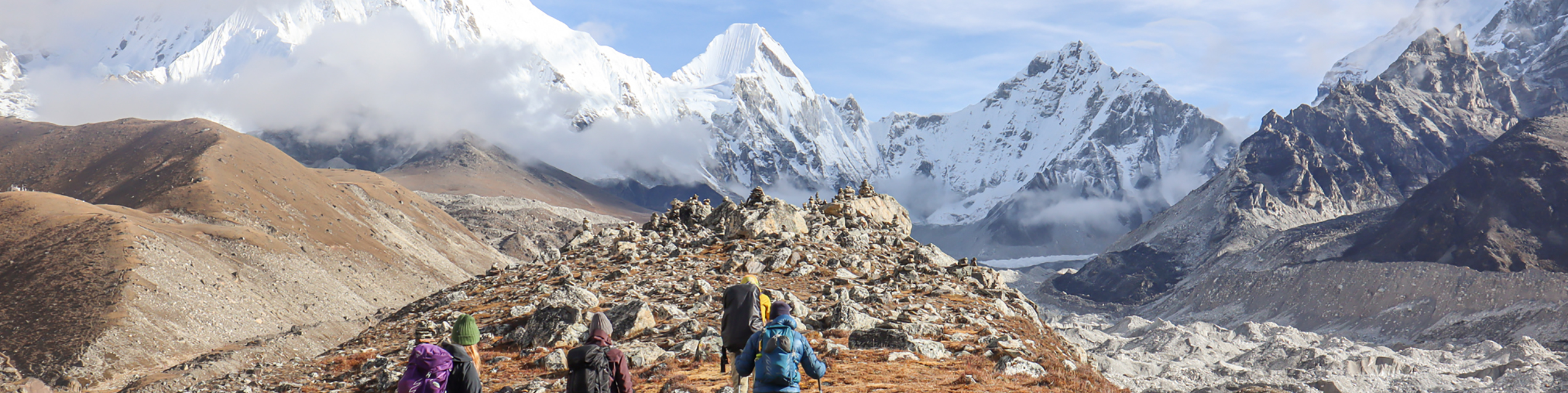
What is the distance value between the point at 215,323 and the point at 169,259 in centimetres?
1406

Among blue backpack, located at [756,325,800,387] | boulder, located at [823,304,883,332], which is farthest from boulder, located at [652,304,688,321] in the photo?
blue backpack, located at [756,325,800,387]

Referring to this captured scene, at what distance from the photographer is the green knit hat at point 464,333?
1438 centimetres

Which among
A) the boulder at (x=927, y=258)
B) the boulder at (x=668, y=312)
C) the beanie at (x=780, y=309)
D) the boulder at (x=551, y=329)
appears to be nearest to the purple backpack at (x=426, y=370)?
the beanie at (x=780, y=309)

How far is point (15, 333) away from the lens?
77562 mm

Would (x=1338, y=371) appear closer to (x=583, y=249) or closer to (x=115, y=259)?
(x=583, y=249)

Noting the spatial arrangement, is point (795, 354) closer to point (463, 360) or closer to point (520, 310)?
point (463, 360)

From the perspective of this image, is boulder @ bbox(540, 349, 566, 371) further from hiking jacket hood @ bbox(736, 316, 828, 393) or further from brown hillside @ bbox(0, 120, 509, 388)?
brown hillside @ bbox(0, 120, 509, 388)

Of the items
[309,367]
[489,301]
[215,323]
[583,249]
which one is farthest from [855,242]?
[215,323]

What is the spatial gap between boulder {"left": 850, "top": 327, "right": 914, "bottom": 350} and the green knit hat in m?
13.1

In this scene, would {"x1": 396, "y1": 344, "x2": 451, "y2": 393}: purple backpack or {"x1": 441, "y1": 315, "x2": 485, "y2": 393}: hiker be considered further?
{"x1": 441, "y1": 315, "x2": 485, "y2": 393}: hiker

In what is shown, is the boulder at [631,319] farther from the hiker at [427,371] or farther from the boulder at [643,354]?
the hiker at [427,371]

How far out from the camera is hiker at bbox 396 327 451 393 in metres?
13.8

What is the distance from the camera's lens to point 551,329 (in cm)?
2841

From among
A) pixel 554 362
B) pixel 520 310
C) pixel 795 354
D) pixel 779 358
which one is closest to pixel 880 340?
pixel 554 362
